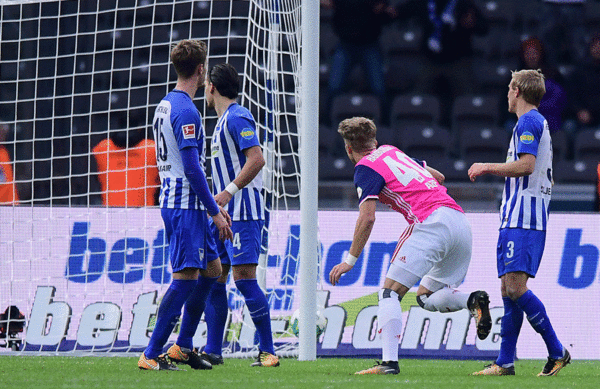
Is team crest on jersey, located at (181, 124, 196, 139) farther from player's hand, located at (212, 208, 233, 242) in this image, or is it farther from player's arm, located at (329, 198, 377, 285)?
player's arm, located at (329, 198, 377, 285)

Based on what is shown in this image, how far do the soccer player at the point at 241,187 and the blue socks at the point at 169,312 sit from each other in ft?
2.36

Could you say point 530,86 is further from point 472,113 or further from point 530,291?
point 472,113

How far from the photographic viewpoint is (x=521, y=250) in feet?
16.8

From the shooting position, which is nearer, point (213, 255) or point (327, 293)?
point (213, 255)

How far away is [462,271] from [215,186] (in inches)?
65.7

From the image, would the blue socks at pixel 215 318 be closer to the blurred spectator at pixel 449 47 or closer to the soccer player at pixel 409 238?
the soccer player at pixel 409 238

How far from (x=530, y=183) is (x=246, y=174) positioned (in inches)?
65.1

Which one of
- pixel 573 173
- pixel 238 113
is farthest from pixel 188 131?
pixel 573 173

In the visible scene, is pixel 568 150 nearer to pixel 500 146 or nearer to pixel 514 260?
pixel 500 146

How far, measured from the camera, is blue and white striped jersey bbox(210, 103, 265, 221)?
546cm

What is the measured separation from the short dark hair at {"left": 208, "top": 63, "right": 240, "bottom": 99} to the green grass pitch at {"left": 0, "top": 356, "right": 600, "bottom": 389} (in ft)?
5.57

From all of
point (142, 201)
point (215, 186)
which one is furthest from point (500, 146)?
point (215, 186)

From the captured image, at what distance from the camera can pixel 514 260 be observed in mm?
5109

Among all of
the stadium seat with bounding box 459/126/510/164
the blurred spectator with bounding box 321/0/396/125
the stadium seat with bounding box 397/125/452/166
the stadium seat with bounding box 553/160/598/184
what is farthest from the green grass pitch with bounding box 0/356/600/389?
the blurred spectator with bounding box 321/0/396/125
